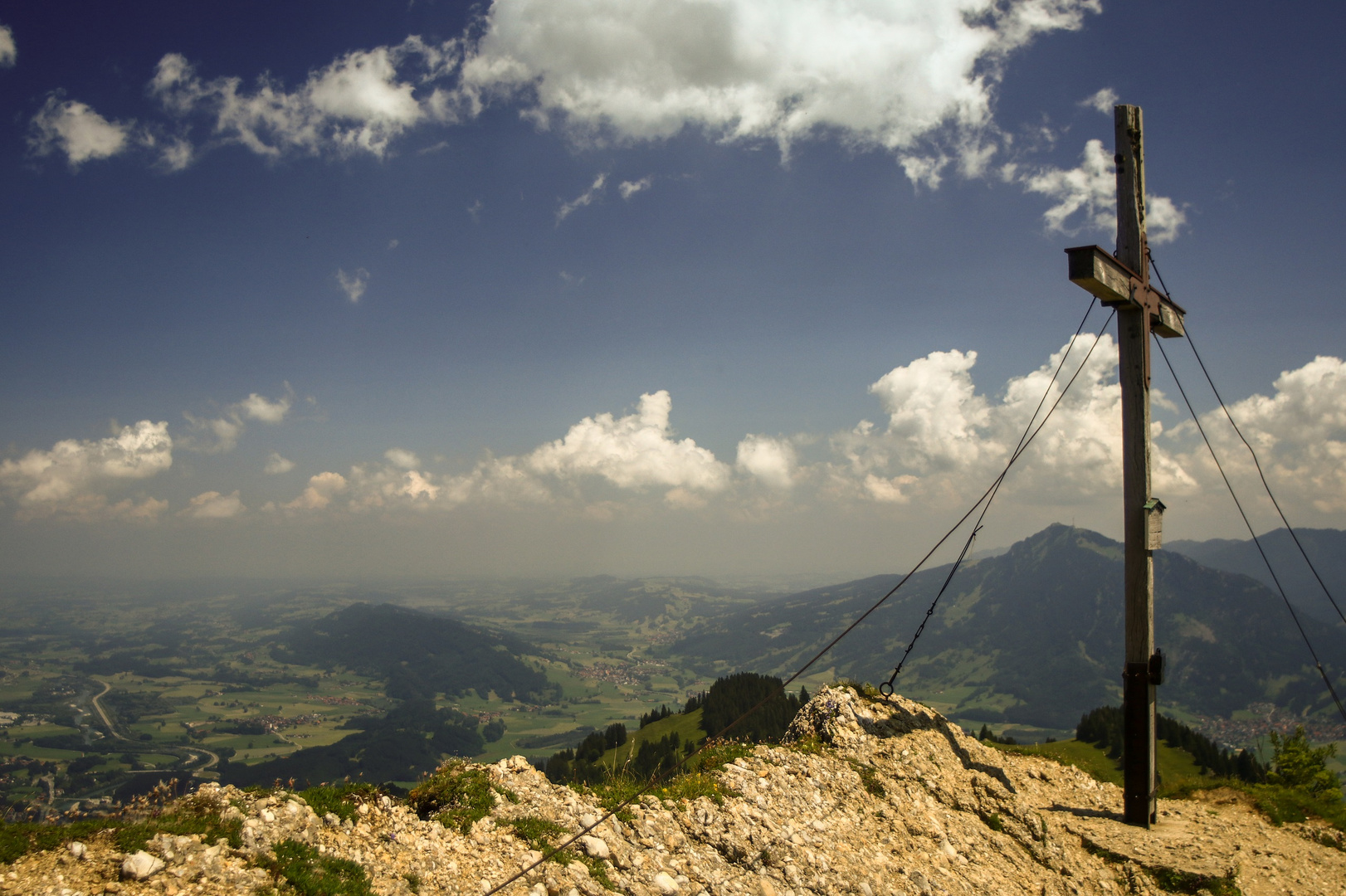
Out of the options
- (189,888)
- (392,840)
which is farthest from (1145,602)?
(189,888)

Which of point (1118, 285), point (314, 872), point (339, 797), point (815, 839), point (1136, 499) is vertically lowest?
point (815, 839)

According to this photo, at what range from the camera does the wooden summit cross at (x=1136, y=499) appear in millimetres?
10070

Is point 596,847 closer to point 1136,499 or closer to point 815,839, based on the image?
point 815,839

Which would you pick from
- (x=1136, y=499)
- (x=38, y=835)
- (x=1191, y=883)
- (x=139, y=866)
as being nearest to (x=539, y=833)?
(x=139, y=866)

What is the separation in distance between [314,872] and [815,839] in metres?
6.06

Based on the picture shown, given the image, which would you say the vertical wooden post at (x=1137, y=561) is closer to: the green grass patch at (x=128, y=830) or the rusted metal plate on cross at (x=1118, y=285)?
the rusted metal plate on cross at (x=1118, y=285)

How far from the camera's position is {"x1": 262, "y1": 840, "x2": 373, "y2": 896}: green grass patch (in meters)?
5.52

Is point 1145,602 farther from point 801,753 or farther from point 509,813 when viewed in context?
point 509,813

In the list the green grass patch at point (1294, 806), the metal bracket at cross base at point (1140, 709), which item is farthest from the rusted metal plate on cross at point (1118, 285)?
the green grass patch at point (1294, 806)

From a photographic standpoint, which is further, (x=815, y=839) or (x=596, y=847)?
(x=815, y=839)

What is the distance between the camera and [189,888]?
5.06 m

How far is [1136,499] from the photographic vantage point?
1033cm

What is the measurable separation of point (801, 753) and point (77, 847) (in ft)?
29.1

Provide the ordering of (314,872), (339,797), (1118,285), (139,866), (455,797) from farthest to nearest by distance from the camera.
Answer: (1118,285) < (455,797) < (339,797) < (314,872) < (139,866)
